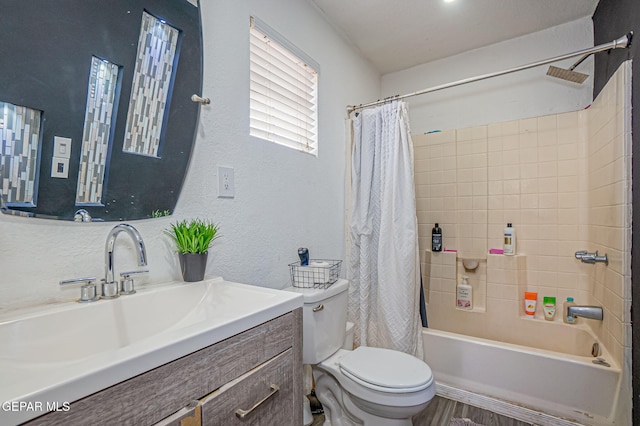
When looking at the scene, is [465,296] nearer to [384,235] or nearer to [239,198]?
[384,235]

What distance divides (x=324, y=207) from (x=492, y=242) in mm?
1339

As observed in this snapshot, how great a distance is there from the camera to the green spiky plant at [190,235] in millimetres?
1101

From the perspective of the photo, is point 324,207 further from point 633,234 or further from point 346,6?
point 633,234

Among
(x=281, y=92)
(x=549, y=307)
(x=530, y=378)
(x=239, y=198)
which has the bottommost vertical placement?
(x=530, y=378)

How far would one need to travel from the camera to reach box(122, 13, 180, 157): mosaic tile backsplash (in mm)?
1032

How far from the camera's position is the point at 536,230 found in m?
2.18

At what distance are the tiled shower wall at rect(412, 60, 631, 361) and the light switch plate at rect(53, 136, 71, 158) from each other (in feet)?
7.50

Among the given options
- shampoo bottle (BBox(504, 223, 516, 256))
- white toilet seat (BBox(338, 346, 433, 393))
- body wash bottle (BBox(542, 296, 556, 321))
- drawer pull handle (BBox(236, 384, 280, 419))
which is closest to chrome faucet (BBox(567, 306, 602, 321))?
body wash bottle (BBox(542, 296, 556, 321))

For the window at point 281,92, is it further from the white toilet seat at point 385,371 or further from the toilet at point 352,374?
the white toilet seat at point 385,371

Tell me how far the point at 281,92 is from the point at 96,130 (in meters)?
0.99

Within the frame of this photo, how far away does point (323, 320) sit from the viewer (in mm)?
1439

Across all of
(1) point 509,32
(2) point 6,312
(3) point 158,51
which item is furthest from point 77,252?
(1) point 509,32

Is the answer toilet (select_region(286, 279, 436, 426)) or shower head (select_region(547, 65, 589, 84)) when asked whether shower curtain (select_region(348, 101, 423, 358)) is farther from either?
shower head (select_region(547, 65, 589, 84))

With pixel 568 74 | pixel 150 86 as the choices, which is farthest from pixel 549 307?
pixel 150 86
